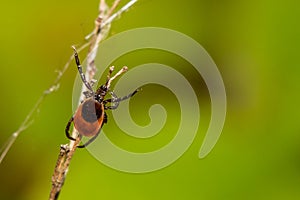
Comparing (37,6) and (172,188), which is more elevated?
(37,6)

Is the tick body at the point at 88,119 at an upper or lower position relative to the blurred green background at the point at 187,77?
lower

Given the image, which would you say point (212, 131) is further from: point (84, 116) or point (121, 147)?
point (84, 116)

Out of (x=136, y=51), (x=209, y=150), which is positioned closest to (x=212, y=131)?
(x=209, y=150)

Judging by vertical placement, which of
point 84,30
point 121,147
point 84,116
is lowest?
point 84,116

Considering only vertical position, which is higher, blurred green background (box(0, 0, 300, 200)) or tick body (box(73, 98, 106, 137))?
blurred green background (box(0, 0, 300, 200))

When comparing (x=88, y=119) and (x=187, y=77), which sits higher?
(x=187, y=77)

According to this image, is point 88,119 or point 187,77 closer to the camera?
point 88,119

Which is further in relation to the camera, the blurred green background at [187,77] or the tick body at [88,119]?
the blurred green background at [187,77]

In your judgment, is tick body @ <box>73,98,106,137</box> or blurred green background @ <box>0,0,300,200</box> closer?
tick body @ <box>73,98,106,137</box>
